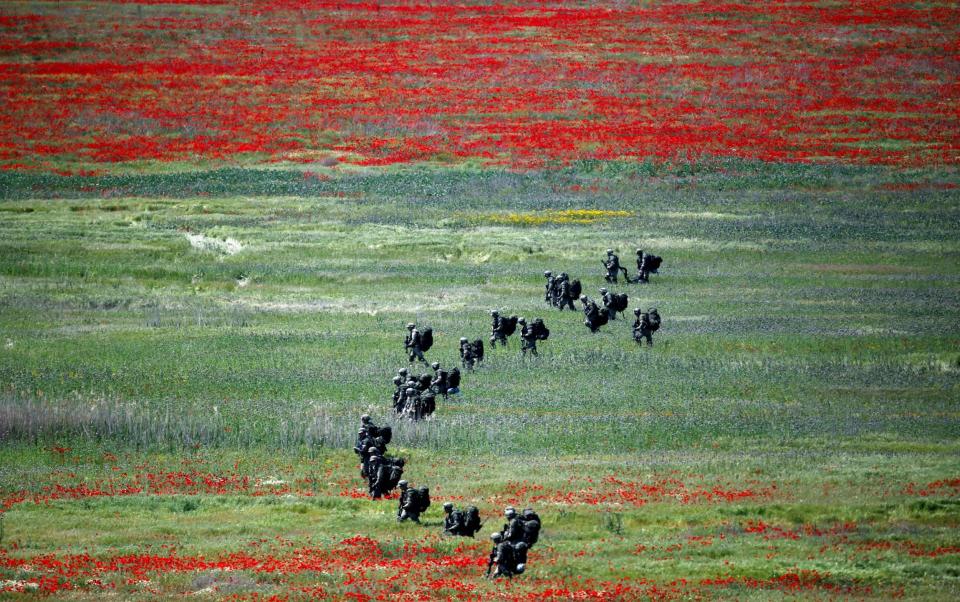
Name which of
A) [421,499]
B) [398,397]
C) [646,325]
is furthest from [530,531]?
[646,325]

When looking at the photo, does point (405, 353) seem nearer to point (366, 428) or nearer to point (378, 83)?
point (366, 428)

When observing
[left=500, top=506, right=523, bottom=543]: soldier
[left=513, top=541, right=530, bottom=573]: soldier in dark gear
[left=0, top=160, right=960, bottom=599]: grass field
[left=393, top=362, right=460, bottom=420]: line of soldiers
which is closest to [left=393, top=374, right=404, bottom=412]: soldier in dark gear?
[left=393, top=362, right=460, bottom=420]: line of soldiers

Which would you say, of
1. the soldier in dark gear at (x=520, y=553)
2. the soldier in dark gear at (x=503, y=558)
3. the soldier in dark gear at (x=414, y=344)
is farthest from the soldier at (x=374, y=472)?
the soldier in dark gear at (x=414, y=344)

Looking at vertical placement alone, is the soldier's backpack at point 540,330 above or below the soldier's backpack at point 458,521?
above

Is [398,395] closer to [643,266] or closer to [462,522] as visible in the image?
[462,522]

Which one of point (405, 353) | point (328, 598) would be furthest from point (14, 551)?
point (405, 353)

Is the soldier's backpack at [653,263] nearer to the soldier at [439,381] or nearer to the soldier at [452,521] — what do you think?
the soldier at [439,381]

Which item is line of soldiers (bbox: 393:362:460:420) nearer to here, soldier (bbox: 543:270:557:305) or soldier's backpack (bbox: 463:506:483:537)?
soldier's backpack (bbox: 463:506:483:537)
